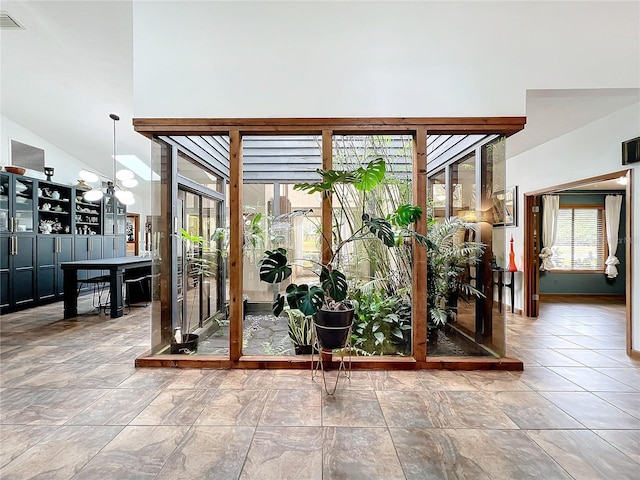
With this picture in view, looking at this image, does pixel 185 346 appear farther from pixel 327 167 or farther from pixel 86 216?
pixel 86 216

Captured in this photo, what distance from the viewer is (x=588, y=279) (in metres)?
6.73

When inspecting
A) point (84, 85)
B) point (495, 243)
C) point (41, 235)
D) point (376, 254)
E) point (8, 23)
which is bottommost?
point (376, 254)

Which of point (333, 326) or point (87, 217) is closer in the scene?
point (333, 326)

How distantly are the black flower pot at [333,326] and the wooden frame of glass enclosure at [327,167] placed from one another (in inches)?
20.6

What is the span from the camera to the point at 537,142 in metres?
4.43

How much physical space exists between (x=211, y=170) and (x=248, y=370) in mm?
2561

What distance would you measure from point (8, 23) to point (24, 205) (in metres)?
2.96

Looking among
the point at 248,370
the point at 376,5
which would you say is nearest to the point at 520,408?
the point at 248,370

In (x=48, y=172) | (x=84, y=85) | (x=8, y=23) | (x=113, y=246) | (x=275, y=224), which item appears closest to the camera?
(x=8, y=23)

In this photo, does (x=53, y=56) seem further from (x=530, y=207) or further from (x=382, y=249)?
(x=530, y=207)

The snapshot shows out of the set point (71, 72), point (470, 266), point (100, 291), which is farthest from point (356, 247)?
point (100, 291)

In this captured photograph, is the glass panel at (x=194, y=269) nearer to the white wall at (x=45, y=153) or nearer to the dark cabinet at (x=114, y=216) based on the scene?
the white wall at (x=45, y=153)

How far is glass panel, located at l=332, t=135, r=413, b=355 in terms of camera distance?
3.07 metres

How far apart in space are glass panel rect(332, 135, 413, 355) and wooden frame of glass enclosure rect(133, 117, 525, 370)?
204 mm
